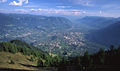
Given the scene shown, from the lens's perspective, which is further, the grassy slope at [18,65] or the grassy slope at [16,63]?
the grassy slope at [16,63]

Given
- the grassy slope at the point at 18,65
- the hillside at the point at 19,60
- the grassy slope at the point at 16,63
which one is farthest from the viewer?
the hillside at the point at 19,60

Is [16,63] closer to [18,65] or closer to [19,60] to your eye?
[18,65]

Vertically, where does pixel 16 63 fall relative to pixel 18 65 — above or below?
above

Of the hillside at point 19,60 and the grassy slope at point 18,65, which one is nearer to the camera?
the grassy slope at point 18,65

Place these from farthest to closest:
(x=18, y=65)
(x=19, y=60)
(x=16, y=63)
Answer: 1. (x=19, y=60)
2. (x=16, y=63)
3. (x=18, y=65)

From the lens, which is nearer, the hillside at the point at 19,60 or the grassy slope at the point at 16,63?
the grassy slope at the point at 16,63

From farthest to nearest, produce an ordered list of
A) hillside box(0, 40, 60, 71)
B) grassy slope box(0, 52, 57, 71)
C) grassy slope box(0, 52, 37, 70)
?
1. hillside box(0, 40, 60, 71)
2. grassy slope box(0, 52, 37, 70)
3. grassy slope box(0, 52, 57, 71)

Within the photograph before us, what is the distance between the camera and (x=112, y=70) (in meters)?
34.7

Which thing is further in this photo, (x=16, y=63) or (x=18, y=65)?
(x=16, y=63)

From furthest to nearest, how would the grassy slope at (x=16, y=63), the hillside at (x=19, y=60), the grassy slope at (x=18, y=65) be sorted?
1. the hillside at (x=19, y=60)
2. the grassy slope at (x=16, y=63)
3. the grassy slope at (x=18, y=65)

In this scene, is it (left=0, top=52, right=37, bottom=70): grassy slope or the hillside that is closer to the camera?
(left=0, top=52, right=37, bottom=70): grassy slope

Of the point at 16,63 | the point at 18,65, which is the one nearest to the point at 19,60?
the point at 16,63

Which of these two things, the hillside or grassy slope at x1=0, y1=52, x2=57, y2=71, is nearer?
grassy slope at x1=0, y1=52, x2=57, y2=71

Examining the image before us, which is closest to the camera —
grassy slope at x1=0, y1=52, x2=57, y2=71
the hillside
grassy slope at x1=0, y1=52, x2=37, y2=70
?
grassy slope at x1=0, y1=52, x2=57, y2=71
